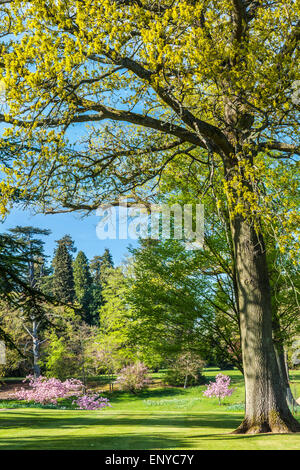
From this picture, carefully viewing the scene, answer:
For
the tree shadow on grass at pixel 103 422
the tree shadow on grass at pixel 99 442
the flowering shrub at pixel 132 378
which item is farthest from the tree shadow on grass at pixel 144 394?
the tree shadow on grass at pixel 99 442

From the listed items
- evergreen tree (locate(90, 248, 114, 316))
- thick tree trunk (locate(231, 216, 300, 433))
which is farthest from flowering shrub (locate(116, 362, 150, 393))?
thick tree trunk (locate(231, 216, 300, 433))

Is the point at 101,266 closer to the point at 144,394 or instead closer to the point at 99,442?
the point at 144,394

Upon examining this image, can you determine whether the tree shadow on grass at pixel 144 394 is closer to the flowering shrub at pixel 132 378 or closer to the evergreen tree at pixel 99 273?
the flowering shrub at pixel 132 378

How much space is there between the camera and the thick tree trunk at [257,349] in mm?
6199

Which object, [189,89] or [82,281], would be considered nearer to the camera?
[189,89]

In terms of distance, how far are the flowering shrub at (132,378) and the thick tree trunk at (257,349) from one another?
15.9m

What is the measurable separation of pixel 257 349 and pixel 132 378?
1662 cm

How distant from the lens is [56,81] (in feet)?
18.9

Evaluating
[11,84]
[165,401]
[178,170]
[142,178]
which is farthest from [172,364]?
[11,84]

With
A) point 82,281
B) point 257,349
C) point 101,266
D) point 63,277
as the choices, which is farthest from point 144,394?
point 257,349

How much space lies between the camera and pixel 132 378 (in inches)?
852

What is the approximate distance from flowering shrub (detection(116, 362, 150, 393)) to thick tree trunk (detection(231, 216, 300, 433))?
627 inches

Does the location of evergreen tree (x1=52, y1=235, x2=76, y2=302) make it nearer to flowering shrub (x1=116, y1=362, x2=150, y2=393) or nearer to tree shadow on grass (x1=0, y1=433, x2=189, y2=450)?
tree shadow on grass (x1=0, y1=433, x2=189, y2=450)

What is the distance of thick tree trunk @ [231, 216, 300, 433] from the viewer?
6.20 m
